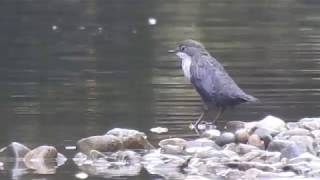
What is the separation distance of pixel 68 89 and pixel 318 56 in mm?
4102

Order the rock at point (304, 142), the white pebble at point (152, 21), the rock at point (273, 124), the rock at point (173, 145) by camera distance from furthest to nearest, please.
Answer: the white pebble at point (152, 21) < the rock at point (273, 124) < the rock at point (173, 145) < the rock at point (304, 142)

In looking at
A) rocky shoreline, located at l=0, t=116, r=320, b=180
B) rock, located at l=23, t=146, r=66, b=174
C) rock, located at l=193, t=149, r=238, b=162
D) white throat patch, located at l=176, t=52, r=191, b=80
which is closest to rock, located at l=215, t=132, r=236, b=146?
rocky shoreline, located at l=0, t=116, r=320, b=180

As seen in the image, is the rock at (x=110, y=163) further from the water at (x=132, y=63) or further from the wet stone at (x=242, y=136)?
the wet stone at (x=242, y=136)

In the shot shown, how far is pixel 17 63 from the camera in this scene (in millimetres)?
15211

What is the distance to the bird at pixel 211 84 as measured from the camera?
10781mm

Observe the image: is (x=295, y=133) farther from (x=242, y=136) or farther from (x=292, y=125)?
(x=292, y=125)

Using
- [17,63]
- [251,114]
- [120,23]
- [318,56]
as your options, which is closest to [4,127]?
[251,114]

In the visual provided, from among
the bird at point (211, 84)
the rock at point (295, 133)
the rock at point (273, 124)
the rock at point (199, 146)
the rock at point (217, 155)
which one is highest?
the bird at point (211, 84)

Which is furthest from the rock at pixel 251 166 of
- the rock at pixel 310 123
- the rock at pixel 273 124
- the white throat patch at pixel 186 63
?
the white throat patch at pixel 186 63

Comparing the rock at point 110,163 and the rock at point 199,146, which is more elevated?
the rock at point 199,146

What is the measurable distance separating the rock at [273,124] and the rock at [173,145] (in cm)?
76

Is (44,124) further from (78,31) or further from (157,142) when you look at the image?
(78,31)

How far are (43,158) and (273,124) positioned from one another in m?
2.16

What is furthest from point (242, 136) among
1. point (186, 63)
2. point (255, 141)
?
point (186, 63)
